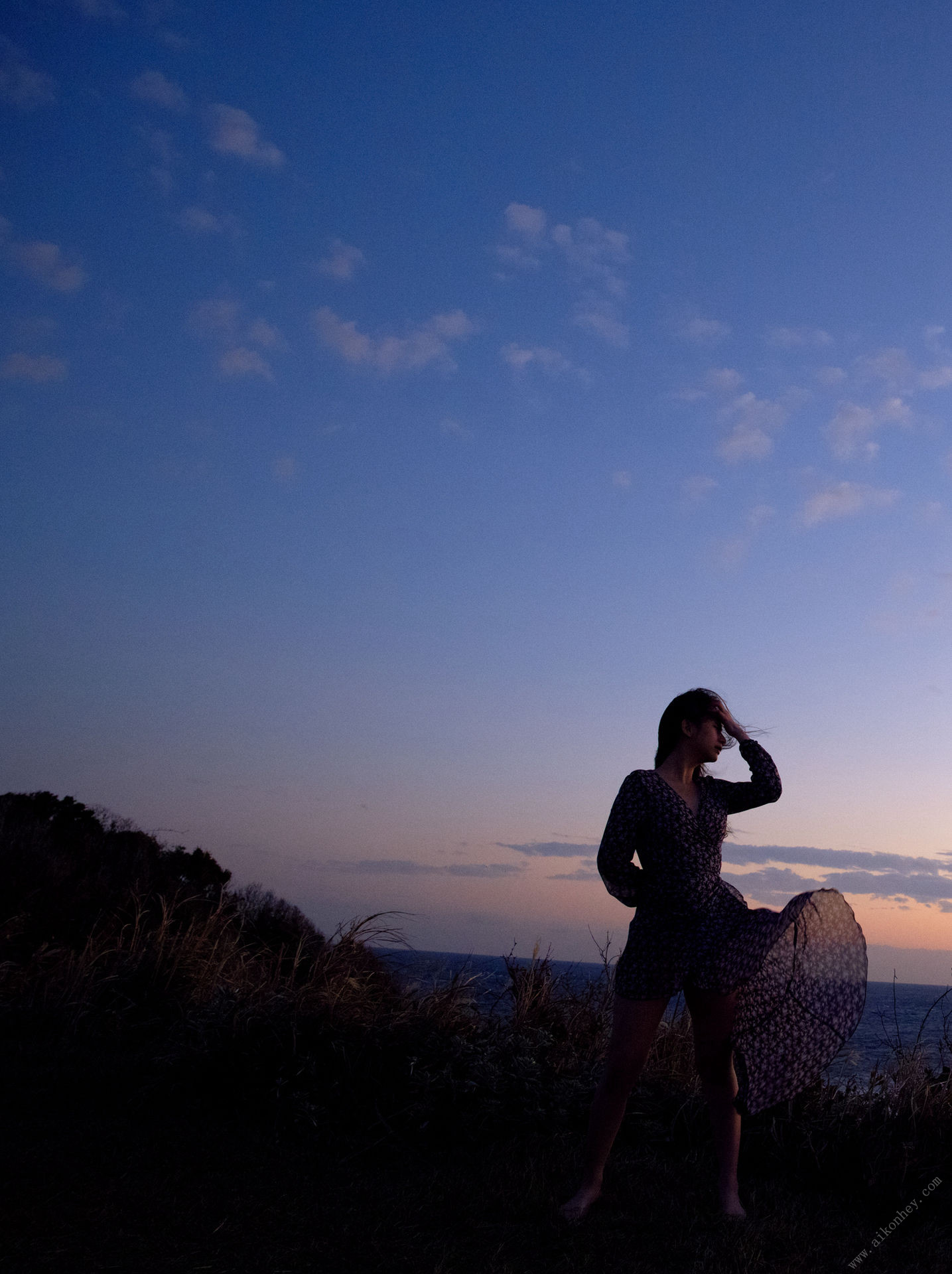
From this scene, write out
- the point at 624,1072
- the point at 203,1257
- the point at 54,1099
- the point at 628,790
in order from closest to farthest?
the point at 203,1257
the point at 624,1072
the point at 628,790
the point at 54,1099

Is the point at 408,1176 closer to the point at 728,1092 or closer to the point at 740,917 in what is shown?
the point at 728,1092

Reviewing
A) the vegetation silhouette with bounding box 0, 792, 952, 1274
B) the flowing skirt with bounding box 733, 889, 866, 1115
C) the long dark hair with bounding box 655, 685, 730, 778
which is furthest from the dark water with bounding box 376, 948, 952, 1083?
the long dark hair with bounding box 655, 685, 730, 778

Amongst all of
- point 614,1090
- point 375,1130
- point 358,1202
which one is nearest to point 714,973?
point 614,1090

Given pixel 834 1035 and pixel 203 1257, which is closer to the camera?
pixel 203 1257

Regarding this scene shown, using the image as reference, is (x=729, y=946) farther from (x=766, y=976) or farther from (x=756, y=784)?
(x=756, y=784)

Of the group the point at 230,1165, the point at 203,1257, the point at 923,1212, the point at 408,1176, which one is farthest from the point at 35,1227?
the point at 923,1212

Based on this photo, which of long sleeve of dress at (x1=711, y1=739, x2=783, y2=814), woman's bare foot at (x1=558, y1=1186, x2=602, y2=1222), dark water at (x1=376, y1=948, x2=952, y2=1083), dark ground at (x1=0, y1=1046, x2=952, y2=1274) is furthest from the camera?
dark water at (x1=376, y1=948, x2=952, y2=1083)

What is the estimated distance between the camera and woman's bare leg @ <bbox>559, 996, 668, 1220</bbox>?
10.7 ft

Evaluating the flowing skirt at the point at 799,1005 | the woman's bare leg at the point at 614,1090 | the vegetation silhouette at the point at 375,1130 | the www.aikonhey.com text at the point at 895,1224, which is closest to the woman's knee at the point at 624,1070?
the woman's bare leg at the point at 614,1090

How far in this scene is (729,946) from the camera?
3.15 metres

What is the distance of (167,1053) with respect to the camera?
448cm

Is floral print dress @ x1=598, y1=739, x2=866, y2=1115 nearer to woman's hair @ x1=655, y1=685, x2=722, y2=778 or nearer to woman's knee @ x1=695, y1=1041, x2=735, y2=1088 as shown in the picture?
woman's knee @ x1=695, y1=1041, x2=735, y2=1088

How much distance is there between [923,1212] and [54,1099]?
3.63 metres

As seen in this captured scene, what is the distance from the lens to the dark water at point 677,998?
4.76 m
